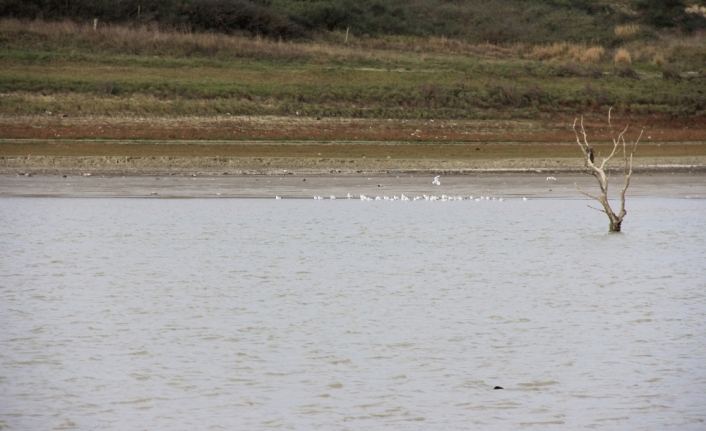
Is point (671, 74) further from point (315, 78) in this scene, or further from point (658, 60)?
point (315, 78)

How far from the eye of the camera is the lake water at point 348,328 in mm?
7621

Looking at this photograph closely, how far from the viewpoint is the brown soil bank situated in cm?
2986

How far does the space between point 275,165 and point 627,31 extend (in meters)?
42.4

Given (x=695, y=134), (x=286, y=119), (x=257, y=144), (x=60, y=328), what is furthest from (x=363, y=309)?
(x=695, y=134)

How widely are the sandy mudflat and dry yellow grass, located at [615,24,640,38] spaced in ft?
122

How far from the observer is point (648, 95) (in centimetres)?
4331

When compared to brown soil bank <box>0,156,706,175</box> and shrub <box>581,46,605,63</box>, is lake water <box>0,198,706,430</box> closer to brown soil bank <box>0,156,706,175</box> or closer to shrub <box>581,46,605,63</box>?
brown soil bank <box>0,156,706,175</box>

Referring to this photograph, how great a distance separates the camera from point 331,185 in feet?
90.7

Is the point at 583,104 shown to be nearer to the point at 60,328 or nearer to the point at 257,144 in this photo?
the point at 257,144

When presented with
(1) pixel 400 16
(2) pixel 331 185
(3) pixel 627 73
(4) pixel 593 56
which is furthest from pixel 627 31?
(2) pixel 331 185

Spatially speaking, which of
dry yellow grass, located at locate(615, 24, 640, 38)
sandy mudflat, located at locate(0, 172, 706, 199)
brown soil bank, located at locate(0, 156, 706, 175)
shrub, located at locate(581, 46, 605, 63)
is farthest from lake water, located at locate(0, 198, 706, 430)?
dry yellow grass, located at locate(615, 24, 640, 38)

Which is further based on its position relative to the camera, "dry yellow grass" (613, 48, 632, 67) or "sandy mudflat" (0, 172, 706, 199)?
"dry yellow grass" (613, 48, 632, 67)

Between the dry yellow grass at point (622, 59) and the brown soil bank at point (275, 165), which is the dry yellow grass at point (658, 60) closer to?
the dry yellow grass at point (622, 59)

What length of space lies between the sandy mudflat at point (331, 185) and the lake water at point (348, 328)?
600 cm
